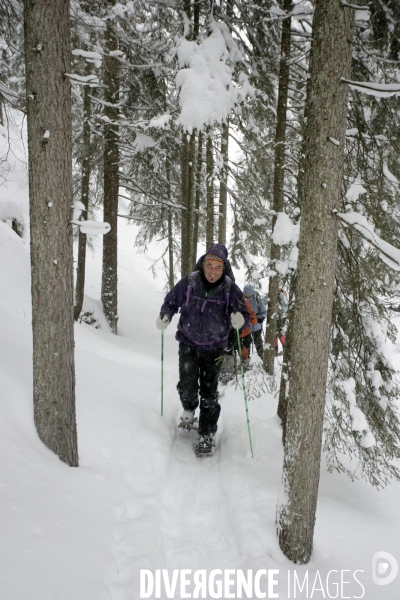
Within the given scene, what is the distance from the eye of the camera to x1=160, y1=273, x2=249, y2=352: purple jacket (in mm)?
5086

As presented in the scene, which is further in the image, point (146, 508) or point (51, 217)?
point (146, 508)

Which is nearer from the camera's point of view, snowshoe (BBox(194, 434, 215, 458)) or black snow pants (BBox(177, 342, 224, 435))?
snowshoe (BBox(194, 434, 215, 458))

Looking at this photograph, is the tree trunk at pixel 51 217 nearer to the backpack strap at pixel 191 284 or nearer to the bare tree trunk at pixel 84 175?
the backpack strap at pixel 191 284

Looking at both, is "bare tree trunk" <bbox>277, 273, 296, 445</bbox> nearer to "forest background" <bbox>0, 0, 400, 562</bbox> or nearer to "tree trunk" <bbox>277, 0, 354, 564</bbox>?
"forest background" <bbox>0, 0, 400, 562</bbox>

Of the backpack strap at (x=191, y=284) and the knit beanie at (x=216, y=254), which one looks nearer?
the knit beanie at (x=216, y=254)

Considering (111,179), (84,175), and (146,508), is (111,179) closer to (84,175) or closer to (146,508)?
(84,175)

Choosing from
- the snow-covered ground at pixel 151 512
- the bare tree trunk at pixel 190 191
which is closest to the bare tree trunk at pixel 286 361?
the snow-covered ground at pixel 151 512

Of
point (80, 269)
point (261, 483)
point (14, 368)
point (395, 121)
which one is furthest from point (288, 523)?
point (80, 269)

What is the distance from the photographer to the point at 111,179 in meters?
10.7

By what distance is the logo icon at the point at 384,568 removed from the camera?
2.96 meters

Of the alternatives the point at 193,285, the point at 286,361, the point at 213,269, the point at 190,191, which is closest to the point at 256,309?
the point at 190,191

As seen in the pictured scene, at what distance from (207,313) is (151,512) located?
Result: 8.02ft

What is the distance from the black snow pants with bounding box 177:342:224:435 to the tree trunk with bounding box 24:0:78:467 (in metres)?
1.86

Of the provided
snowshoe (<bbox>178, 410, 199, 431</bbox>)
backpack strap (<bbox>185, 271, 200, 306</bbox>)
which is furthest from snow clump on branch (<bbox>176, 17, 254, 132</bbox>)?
snowshoe (<bbox>178, 410, 199, 431</bbox>)
